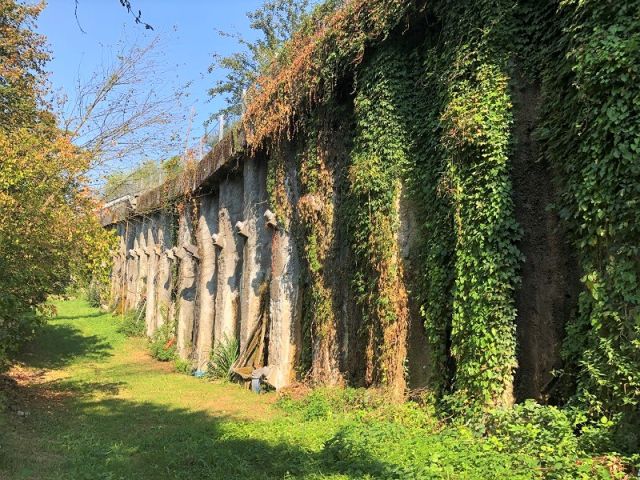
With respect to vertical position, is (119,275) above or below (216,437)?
above

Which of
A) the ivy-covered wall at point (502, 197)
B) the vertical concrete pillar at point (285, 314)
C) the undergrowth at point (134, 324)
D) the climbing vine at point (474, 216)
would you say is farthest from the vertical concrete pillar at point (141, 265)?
the climbing vine at point (474, 216)

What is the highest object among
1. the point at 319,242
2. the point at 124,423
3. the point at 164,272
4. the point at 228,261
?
the point at 319,242

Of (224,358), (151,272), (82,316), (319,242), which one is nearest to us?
(319,242)

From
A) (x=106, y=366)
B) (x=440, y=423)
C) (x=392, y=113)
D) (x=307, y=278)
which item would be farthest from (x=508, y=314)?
(x=106, y=366)

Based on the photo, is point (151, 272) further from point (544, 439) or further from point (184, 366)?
point (544, 439)

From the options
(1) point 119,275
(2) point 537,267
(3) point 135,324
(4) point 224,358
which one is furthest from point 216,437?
(1) point 119,275

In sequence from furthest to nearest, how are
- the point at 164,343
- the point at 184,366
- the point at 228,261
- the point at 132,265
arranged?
the point at 132,265
the point at 164,343
the point at 184,366
the point at 228,261

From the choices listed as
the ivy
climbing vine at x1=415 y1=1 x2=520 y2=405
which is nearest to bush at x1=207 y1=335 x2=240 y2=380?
climbing vine at x1=415 y1=1 x2=520 y2=405

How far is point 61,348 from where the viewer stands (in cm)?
1689

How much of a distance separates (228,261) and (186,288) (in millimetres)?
3314

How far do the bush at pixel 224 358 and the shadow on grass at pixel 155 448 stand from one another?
3.43 m

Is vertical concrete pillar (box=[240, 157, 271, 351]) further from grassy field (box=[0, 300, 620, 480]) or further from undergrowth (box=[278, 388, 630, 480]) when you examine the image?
undergrowth (box=[278, 388, 630, 480])

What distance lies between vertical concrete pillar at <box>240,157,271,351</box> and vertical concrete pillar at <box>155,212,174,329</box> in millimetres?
6644

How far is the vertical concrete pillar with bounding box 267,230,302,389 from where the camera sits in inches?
444
